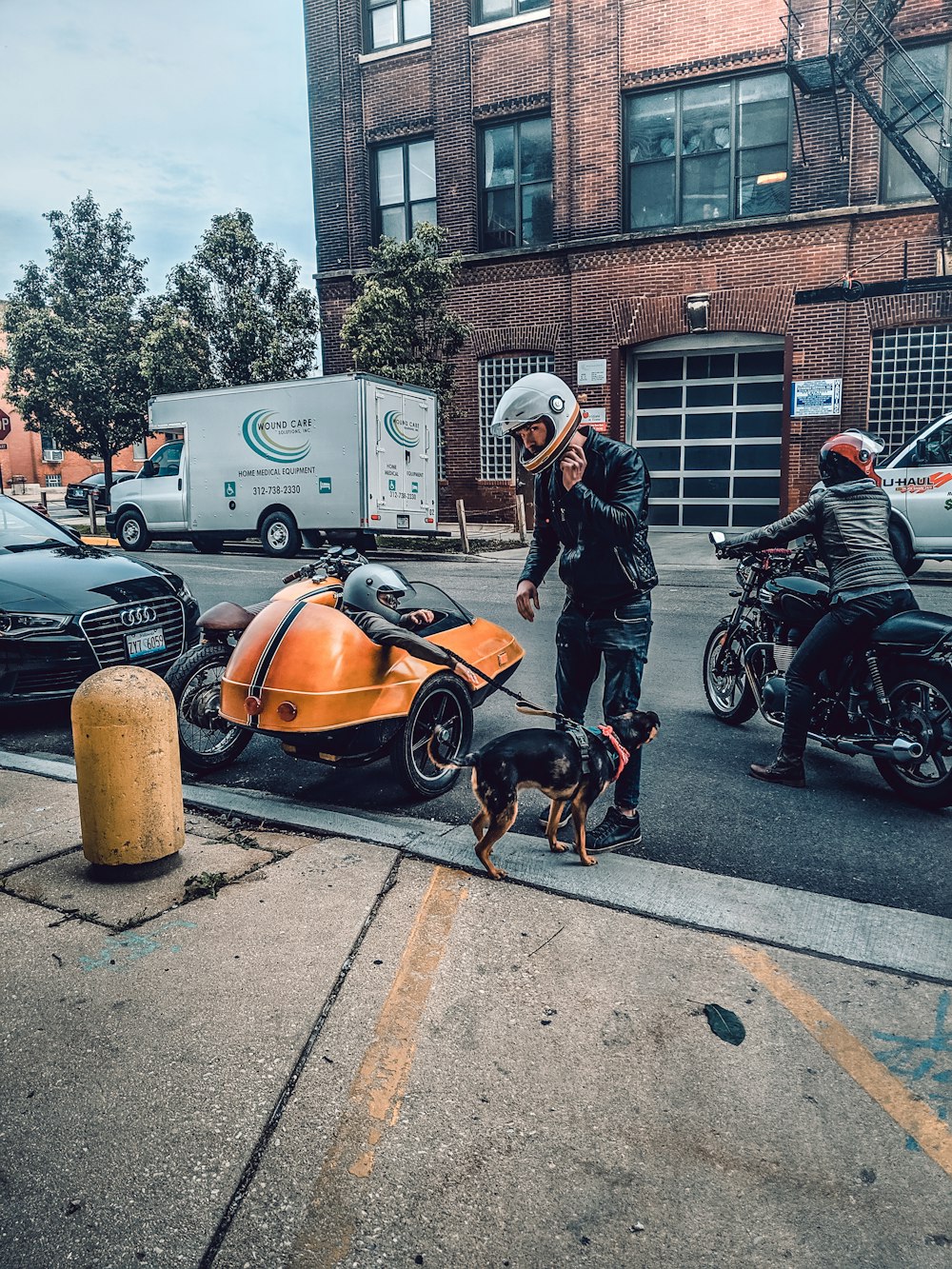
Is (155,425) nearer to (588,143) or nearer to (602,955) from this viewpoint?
(588,143)

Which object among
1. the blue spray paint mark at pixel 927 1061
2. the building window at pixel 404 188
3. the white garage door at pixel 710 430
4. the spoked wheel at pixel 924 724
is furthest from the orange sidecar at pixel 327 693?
the building window at pixel 404 188

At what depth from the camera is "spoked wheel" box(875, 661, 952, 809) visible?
502 centimetres

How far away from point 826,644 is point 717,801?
1016mm

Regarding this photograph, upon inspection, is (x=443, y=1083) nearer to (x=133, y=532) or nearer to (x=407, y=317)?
(x=133, y=532)

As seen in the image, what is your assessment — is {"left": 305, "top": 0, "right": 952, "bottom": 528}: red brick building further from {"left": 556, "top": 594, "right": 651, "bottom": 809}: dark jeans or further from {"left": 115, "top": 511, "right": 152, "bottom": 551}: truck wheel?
{"left": 556, "top": 594, "right": 651, "bottom": 809}: dark jeans

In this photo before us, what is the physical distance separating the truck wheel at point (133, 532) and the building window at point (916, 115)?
16.1 metres

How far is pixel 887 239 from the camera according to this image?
754 inches

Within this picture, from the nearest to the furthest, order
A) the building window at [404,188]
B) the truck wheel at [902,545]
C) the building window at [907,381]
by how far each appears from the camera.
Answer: the truck wheel at [902,545], the building window at [907,381], the building window at [404,188]

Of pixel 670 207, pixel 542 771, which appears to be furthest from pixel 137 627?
pixel 670 207

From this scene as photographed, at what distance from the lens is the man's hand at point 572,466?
4.18m

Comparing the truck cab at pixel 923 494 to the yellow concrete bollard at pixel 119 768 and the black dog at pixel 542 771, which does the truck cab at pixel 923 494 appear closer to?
Answer: the black dog at pixel 542 771

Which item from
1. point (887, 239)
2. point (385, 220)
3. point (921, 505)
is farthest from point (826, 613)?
point (385, 220)

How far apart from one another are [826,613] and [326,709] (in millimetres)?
2712

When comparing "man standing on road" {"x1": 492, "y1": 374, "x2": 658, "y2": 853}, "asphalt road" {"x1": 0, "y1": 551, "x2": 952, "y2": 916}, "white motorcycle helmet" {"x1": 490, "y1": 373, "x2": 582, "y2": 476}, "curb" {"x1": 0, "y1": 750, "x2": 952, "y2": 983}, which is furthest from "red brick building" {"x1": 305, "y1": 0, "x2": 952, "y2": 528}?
"curb" {"x1": 0, "y1": 750, "x2": 952, "y2": 983}
